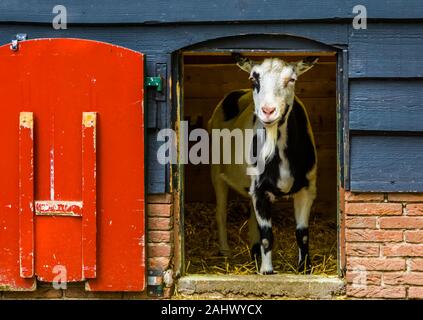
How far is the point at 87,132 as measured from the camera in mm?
6355

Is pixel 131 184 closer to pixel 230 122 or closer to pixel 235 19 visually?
pixel 235 19

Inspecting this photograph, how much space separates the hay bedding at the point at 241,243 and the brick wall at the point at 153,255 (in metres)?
0.58

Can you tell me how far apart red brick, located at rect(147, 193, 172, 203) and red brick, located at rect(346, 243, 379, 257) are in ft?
4.45

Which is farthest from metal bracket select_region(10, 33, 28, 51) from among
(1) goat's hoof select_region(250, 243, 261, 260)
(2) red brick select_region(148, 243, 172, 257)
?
(1) goat's hoof select_region(250, 243, 261, 260)

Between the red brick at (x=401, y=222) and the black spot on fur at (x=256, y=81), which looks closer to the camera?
the red brick at (x=401, y=222)

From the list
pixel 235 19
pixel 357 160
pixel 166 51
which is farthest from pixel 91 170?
pixel 357 160

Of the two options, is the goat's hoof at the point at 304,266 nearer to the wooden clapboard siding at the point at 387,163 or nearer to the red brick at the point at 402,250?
the red brick at the point at 402,250

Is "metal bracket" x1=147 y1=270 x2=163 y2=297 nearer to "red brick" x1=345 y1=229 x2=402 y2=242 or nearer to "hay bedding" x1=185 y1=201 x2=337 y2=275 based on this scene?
"hay bedding" x1=185 y1=201 x2=337 y2=275

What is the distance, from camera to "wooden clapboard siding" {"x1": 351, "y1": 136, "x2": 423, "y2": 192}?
21.0ft

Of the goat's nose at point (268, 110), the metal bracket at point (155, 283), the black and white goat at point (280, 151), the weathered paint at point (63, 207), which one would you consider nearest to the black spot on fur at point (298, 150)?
the black and white goat at point (280, 151)

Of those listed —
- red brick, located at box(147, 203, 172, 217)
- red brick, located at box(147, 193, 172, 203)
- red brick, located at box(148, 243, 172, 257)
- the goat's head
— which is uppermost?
the goat's head

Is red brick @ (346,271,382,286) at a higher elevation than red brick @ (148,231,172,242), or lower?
lower

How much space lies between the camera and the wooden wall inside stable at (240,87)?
9.84 m

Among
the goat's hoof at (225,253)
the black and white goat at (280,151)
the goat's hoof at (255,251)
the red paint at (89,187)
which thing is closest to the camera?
the red paint at (89,187)
